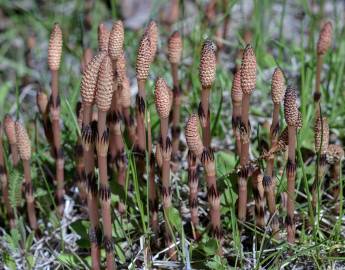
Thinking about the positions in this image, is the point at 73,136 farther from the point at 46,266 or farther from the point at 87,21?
the point at 87,21

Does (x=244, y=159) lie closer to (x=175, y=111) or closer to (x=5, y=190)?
(x=175, y=111)


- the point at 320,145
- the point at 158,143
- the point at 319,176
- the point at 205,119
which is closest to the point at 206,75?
the point at 205,119

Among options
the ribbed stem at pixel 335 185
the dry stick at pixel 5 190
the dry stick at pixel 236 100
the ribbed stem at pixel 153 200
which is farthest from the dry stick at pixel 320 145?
the dry stick at pixel 5 190

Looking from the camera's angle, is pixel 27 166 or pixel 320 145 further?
pixel 27 166

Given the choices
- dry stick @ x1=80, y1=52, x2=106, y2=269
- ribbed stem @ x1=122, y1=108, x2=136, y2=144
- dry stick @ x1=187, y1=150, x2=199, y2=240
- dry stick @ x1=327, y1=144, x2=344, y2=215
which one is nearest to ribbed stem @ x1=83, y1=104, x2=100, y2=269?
dry stick @ x1=80, y1=52, x2=106, y2=269

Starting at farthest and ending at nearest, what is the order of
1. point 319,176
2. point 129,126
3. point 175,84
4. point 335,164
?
point 175,84 < point 129,126 < point 335,164 < point 319,176

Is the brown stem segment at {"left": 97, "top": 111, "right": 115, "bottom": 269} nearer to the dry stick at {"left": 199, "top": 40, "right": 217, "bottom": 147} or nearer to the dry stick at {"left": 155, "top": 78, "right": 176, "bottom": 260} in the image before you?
the dry stick at {"left": 155, "top": 78, "right": 176, "bottom": 260}
